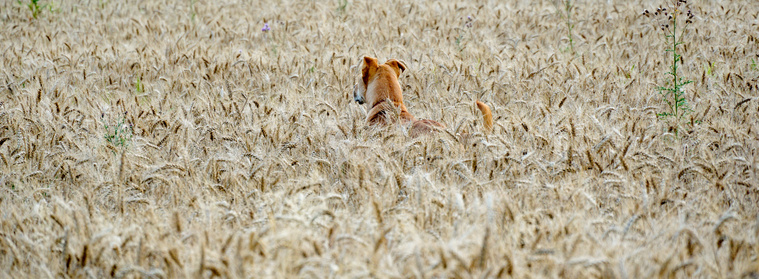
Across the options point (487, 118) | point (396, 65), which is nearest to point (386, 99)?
point (396, 65)

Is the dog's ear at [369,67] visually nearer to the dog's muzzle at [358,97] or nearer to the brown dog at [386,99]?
the brown dog at [386,99]

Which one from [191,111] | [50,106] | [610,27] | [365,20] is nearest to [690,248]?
[191,111]

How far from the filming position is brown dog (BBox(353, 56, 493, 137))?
4.60 metres

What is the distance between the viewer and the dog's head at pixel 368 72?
548cm

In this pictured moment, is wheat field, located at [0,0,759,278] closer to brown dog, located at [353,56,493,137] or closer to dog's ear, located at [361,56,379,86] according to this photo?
brown dog, located at [353,56,493,137]

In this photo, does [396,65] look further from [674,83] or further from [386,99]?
[674,83]

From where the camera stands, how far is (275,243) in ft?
8.71

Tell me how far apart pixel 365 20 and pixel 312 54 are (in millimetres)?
2183

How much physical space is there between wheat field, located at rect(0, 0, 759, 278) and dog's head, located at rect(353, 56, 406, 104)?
0.21m

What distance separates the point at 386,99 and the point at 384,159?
1.22 metres

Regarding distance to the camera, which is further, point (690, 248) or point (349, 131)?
point (349, 131)

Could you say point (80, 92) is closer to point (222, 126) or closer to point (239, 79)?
point (239, 79)

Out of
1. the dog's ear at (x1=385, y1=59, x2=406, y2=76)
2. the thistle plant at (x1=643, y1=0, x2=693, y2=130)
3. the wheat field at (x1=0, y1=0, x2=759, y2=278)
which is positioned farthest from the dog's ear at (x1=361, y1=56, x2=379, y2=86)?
the thistle plant at (x1=643, y1=0, x2=693, y2=130)

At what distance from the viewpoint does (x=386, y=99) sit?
499 centimetres
